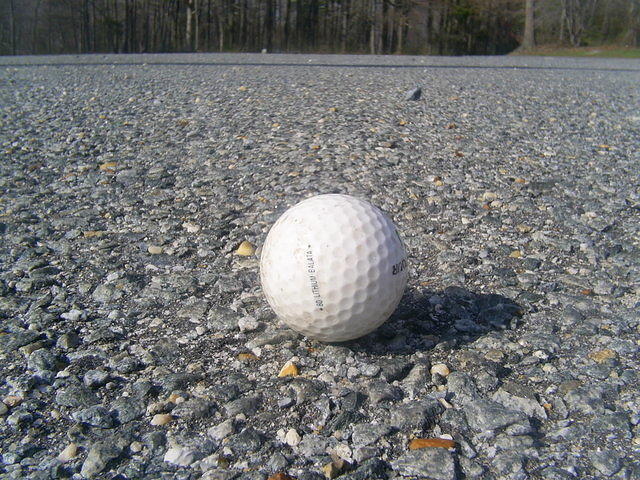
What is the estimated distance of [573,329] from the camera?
2641mm

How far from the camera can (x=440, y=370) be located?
232 cm

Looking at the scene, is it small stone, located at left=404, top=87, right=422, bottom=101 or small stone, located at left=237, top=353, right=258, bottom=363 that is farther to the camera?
small stone, located at left=404, top=87, right=422, bottom=101

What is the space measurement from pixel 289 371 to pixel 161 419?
1.70ft

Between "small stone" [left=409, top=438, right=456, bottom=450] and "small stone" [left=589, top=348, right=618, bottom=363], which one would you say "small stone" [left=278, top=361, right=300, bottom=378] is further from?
"small stone" [left=589, top=348, right=618, bottom=363]

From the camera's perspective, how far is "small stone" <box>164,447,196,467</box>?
1851 mm

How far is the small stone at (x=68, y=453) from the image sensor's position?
6.09 feet

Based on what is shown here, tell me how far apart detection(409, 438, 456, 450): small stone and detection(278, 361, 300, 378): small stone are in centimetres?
56

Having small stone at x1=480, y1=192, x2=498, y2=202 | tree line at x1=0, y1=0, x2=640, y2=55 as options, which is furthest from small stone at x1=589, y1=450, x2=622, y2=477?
tree line at x1=0, y1=0, x2=640, y2=55

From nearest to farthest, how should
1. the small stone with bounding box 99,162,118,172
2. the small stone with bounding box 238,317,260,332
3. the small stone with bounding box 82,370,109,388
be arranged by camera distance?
the small stone with bounding box 82,370,109,388 < the small stone with bounding box 238,317,260,332 < the small stone with bounding box 99,162,118,172

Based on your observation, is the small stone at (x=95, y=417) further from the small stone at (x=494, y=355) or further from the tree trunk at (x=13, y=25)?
the tree trunk at (x=13, y=25)

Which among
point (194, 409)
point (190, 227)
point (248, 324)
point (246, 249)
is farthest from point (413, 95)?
point (194, 409)

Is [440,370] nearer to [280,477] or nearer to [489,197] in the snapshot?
[280,477]

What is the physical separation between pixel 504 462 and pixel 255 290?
1.53 meters

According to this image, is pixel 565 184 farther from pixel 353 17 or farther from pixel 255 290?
pixel 353 17
